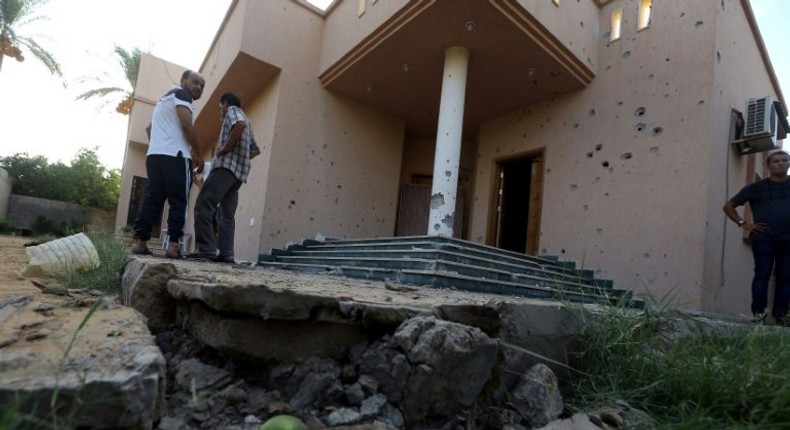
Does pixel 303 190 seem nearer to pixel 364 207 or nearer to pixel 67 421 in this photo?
pixel 364 207

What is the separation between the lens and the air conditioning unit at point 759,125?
5707 millimetres

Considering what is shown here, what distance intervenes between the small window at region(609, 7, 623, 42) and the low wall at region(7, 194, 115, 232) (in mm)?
16282

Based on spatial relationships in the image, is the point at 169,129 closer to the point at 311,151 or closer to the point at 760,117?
the point at 311,151

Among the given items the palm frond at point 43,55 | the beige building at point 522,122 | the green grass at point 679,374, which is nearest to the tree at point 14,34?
the palm frond at point 43,55

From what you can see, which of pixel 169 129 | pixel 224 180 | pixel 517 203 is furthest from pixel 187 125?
pixel 517 203

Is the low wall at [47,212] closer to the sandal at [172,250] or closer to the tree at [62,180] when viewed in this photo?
the tree at [62,180]

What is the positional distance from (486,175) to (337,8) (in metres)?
4.02

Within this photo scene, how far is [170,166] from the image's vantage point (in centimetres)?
359

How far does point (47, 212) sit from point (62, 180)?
182cm

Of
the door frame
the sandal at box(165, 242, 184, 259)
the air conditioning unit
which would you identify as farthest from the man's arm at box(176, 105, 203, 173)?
the air conditioning unit

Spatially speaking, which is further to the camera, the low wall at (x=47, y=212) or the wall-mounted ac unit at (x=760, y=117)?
the low wall at (x=47, y=212)

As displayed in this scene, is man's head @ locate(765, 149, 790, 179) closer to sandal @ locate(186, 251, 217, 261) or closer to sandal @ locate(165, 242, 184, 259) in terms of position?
sandal @ locate(186, 251, 217, 261)

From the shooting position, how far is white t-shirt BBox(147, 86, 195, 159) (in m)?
3.59

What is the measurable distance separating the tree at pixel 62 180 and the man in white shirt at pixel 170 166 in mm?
17238
